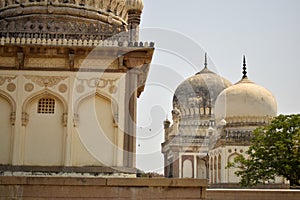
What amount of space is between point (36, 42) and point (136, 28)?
2.45 metres

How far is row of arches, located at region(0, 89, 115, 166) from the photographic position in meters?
11.6

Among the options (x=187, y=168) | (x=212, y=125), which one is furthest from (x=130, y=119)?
(x=212, y=125)

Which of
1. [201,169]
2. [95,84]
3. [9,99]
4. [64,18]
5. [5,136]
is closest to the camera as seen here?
[5,136]

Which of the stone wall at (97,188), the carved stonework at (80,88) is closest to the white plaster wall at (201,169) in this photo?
the carved stonework at (80,88)

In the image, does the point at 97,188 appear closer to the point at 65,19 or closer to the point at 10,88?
the point at 10,88

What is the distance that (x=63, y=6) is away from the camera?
13.6 metres

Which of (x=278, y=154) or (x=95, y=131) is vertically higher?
(x=278, y=154)

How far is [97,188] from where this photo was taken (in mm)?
8875

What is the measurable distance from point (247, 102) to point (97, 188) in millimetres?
24226

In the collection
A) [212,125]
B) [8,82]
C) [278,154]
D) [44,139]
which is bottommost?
[44,139]

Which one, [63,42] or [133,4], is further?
[133,4]

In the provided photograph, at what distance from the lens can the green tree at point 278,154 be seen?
19.3 m

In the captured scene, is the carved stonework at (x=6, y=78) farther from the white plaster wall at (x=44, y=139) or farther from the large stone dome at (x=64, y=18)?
the large stone dome at (x=64, y=18)

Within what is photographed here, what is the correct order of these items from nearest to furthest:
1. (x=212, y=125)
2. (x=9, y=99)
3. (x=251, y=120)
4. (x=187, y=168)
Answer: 1. (x=9, y=99)
2. (x=251, y=120)
3. (x=187, y=168)
4. (x=212, y=125)
